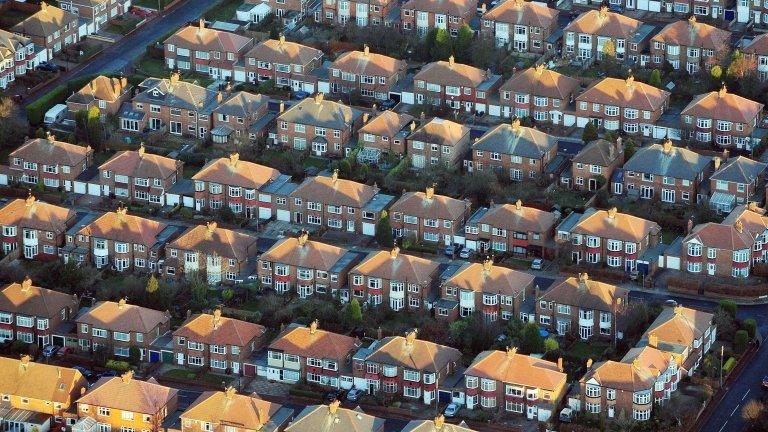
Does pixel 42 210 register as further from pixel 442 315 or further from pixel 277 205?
pixel 442 315

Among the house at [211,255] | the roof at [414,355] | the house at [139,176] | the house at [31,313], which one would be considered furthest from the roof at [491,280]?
the house at [139,176]

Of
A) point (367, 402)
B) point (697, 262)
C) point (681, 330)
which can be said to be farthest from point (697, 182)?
point (367, 402)

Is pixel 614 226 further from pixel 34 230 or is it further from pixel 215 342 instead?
pixel 34 230

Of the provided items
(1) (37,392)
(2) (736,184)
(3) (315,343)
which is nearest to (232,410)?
(3) (315,343)

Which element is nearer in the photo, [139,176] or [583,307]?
[583,307]

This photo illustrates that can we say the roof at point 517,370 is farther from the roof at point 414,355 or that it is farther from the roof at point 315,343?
the roof at point 315,343
